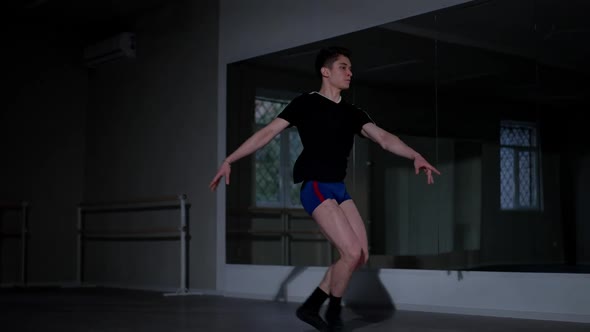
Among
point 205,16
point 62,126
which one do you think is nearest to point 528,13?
point 205,16

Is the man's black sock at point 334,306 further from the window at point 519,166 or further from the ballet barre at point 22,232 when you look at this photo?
the ballet barre at point 22,232

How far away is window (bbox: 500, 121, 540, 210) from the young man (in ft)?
4.19

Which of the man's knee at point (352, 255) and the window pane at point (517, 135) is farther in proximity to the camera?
the window pane at point (517, 135)

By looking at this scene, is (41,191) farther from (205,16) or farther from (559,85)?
(559,85)

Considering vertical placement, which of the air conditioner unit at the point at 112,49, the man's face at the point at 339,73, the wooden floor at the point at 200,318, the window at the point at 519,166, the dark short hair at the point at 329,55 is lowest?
the wooden floor at the point at 200,318

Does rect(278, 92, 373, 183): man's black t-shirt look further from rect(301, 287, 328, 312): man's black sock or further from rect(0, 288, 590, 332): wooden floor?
rect(0, 288, 590, 332): wooden floor

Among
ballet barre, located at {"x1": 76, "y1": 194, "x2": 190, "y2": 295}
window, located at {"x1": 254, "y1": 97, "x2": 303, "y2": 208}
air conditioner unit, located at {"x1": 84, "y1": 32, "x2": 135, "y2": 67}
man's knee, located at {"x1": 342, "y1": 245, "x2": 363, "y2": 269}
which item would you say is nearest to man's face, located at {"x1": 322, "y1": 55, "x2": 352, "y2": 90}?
man's knee, located at {"x1": 342, "y1": 245, "x2": 363, "y2": 269}

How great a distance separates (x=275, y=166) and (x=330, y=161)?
275cm

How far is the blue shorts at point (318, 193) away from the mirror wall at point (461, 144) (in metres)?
1.52

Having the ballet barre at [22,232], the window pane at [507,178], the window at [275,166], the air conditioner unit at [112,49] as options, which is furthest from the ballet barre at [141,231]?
the window pane at [507,178]

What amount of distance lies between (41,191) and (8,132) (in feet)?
2.33

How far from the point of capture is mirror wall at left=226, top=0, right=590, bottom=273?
460 cm

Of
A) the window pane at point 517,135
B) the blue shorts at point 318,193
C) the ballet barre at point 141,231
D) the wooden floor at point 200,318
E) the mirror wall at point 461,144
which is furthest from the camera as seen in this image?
the ballet barre at point 141,231

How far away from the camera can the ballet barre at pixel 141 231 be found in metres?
7.00
